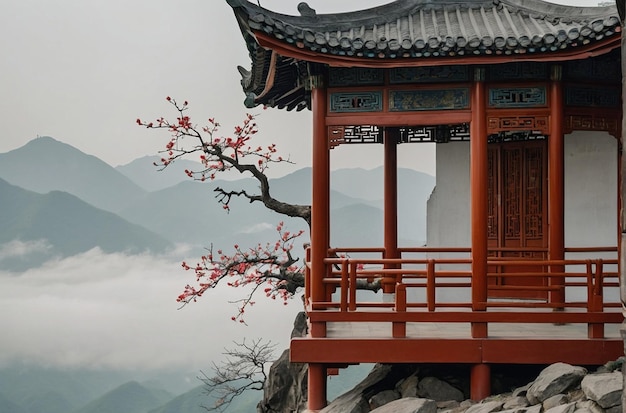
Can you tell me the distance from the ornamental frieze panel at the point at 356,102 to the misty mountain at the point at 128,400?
56536mm

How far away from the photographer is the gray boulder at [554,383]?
21.8 ft

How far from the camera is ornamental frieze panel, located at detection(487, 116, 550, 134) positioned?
26.6 ft

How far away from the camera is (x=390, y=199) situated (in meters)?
11.0

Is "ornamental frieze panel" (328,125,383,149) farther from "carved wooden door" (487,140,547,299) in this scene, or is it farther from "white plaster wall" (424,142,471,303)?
"carved wooden door" (487,140,547,299)

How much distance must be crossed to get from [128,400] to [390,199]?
56400 mm

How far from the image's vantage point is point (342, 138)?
8.18 metres

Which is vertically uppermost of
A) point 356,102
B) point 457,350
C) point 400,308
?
point 356,102

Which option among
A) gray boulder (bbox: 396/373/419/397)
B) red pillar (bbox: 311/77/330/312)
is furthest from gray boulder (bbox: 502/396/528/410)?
red pillar (bbox: 311/77/330/312)

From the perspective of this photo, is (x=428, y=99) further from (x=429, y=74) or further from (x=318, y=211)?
(x=318, y=211)

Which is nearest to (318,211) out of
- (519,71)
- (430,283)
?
(430,283)

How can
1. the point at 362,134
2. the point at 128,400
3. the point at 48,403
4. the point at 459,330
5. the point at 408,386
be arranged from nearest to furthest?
the point at 408,386 < the point at 459,330 < the point at 362,134 < the point at 48,403 < the point at 128,400

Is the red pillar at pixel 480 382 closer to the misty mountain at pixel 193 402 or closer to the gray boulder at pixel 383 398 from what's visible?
the gray boulder at pixel 383 398

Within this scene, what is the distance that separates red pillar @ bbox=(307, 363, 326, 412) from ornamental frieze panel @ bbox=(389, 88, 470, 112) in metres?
3.01

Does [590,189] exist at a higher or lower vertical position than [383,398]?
higher
